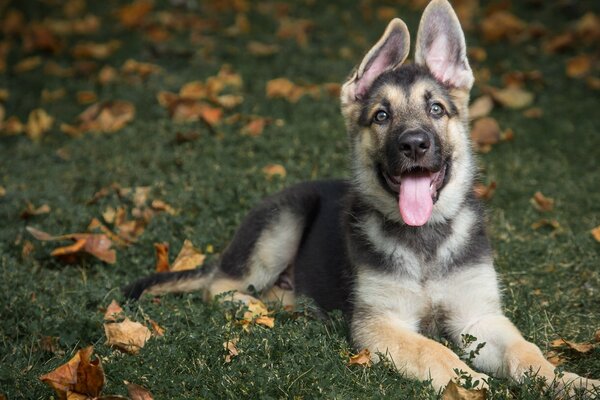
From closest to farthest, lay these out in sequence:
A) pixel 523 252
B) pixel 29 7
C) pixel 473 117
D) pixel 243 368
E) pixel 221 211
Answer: pixel 243 368 < pixel 523 252 < pixel 221 211 < pixel 473 117 < pixel 29 7

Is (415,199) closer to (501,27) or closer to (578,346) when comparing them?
(578,346)

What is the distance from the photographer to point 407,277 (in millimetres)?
4602

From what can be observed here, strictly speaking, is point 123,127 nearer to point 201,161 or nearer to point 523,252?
point 201,161

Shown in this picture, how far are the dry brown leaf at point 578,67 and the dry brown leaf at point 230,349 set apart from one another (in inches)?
247

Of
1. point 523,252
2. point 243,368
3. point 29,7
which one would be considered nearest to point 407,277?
point 243,368

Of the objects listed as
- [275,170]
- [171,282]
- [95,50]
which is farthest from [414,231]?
[95,50]

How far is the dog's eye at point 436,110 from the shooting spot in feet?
15.8

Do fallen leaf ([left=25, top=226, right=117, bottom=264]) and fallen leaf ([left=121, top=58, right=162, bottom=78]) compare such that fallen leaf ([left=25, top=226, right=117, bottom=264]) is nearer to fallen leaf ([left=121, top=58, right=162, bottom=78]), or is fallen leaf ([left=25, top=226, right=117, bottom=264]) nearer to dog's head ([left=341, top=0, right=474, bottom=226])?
dog's head ([left=341, top=0, right=474, bottom=226])

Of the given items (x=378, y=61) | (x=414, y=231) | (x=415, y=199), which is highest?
(x=378, y=61)

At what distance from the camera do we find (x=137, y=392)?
3.94 metres

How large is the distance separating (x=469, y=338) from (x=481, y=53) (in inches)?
250

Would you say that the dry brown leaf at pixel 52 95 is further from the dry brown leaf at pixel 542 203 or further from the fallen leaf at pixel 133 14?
the dry brown leaf at pixel 542 203

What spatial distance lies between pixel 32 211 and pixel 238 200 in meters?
1.69

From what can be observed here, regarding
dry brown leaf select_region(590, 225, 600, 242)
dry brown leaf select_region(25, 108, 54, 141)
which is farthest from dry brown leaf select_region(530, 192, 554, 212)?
dry brown leaf select_region(25, 108, 54, 141)
